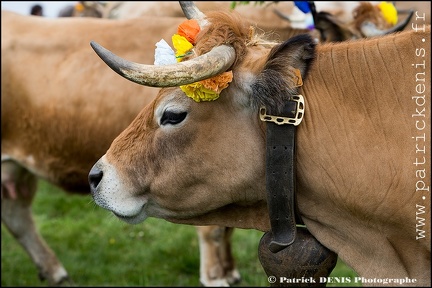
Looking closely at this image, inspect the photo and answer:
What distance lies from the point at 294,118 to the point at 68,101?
3.28m

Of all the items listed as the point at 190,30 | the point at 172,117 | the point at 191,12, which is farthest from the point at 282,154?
the point at 191,12

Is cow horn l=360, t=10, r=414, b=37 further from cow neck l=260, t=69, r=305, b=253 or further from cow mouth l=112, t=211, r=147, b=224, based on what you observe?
cow mouth l=112, t=211, r=147, b=224

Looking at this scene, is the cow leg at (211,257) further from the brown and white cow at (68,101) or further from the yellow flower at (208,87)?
the yellow flower at (208,87)

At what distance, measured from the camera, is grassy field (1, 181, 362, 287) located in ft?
22.5

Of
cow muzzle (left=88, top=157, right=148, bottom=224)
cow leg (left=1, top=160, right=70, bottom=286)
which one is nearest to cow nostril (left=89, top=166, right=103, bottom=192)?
cow muzzle (left=88, top=157, right=148, bottom=224)

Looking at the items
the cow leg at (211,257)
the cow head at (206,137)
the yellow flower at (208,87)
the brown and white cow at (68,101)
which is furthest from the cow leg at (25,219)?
the yellow flower at (208,87)

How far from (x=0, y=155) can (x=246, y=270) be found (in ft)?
8.13

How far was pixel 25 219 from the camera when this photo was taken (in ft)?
23.9

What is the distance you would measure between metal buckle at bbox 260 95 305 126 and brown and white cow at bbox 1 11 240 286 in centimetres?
273

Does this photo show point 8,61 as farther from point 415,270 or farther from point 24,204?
point 415,270

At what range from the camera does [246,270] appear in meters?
6.97

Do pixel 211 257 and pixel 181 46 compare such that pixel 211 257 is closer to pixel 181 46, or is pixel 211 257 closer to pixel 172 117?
pixel 172 117

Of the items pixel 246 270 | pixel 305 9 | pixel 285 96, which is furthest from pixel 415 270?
pixel 305 9

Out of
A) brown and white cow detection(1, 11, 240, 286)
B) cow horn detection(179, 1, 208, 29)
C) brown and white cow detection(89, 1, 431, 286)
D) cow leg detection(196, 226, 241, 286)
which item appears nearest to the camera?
brown and white cow detection(89, 1, 431, 286)
